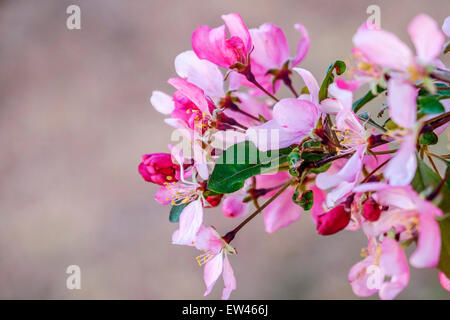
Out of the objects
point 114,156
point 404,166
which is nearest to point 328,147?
point 404,166

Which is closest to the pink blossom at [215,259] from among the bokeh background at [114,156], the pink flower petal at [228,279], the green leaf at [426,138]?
the pink flower petal at [228,279]

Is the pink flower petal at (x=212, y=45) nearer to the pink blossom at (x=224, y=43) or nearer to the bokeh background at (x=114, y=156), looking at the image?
the pink blossom at (x=224, y=43)

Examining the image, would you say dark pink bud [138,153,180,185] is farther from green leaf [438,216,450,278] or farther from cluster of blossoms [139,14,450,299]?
green leaf [438,216,450,278]

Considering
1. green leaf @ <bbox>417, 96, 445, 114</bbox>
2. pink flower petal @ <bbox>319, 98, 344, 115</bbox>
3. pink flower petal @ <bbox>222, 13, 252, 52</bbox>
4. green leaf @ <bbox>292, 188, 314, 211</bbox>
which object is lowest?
green leaf @ <bbox>292, 188, 314, 211</bbox>

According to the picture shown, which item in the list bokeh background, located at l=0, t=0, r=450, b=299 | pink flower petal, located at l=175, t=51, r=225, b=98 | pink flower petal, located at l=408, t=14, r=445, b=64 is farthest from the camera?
bokeh background, located at l=0, t=0, r=450, b=299

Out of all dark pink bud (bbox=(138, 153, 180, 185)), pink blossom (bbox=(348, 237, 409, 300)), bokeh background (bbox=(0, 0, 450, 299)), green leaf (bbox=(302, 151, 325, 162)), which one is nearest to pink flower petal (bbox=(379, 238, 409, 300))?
pink blossom (bbox=(348, 237, 409, 300))

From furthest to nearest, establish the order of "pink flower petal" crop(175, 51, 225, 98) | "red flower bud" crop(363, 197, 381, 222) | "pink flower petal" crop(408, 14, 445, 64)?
"pink flower petal" crop(175, 51, 225, 98), "red flower bud" crop(363, 197, 381, 222), "pink flower petal" crop(408, 14, 445, 64)
